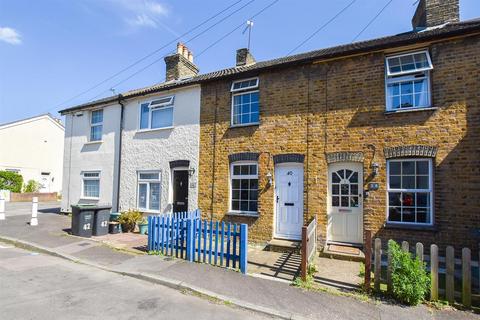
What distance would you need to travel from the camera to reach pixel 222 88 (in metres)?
10.9

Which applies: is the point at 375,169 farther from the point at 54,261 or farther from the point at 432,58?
the point at 54,261

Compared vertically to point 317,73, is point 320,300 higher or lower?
lower

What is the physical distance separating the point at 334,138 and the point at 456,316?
5.09 meters

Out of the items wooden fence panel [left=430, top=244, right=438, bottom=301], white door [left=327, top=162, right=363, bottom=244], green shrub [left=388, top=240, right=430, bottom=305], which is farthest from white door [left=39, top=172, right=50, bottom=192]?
wooden fence panel [left=430, top=244, right=438, bottom=301]

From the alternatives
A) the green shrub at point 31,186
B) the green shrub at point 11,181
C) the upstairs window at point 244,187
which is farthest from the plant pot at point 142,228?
the green shrub at point 31,186

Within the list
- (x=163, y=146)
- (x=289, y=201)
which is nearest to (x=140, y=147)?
(x=163, y=146)

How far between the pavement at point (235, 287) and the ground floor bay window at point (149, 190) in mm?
3252

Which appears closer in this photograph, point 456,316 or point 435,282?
point 456,316

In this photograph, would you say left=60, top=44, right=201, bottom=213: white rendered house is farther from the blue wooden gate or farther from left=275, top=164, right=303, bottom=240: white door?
left=275, top=164, right=303, bottom=240: white door

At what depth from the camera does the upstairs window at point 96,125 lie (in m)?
14.8

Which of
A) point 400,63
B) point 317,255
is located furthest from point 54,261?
point 400,63

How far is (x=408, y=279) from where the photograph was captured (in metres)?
5.09

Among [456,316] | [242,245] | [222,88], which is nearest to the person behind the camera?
[456,316]

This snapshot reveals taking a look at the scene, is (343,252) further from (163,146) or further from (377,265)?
(163,146)
